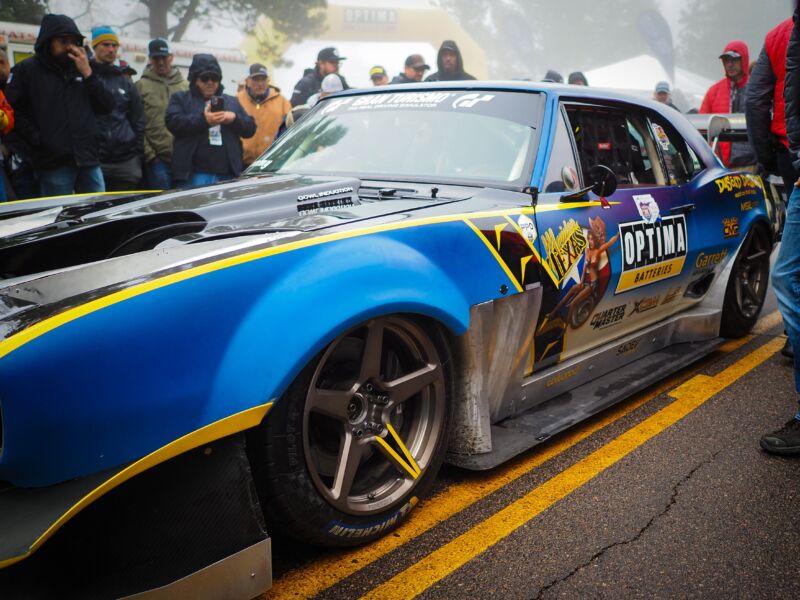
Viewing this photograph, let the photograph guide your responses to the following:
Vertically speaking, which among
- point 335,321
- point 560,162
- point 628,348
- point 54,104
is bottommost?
point 628,348

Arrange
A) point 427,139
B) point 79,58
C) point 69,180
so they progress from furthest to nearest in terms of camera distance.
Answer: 1. point 69,180
2. point 79,58
3. point 427,139

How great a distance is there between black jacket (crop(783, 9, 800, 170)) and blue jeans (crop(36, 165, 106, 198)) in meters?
4.71

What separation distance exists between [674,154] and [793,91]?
0.97 meters

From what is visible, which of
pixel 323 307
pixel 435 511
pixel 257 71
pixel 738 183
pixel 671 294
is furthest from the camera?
pixel 257 71

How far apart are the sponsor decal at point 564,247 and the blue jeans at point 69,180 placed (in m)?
4.07

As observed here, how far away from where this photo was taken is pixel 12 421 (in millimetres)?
1515

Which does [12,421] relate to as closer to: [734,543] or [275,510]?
[275,510]

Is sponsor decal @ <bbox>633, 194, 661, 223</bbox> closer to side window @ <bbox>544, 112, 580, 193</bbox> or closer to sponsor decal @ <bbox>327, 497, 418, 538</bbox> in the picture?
side window @ <bbox>544, 112, 580, 193</bbox>

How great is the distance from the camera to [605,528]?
94.3 inches

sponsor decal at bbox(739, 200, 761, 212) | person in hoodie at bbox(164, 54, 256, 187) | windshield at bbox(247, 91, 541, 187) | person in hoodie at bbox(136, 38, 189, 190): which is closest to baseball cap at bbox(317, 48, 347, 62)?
person in hoodie at bbox(136, 38, 189, 190)

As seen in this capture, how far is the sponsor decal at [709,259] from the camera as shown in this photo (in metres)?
3.92

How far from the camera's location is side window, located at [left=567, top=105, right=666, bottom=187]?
3.34 meters

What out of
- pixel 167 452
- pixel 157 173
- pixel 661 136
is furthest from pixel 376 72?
pixel 167 452

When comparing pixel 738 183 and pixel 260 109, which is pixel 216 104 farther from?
pixel 738 183
